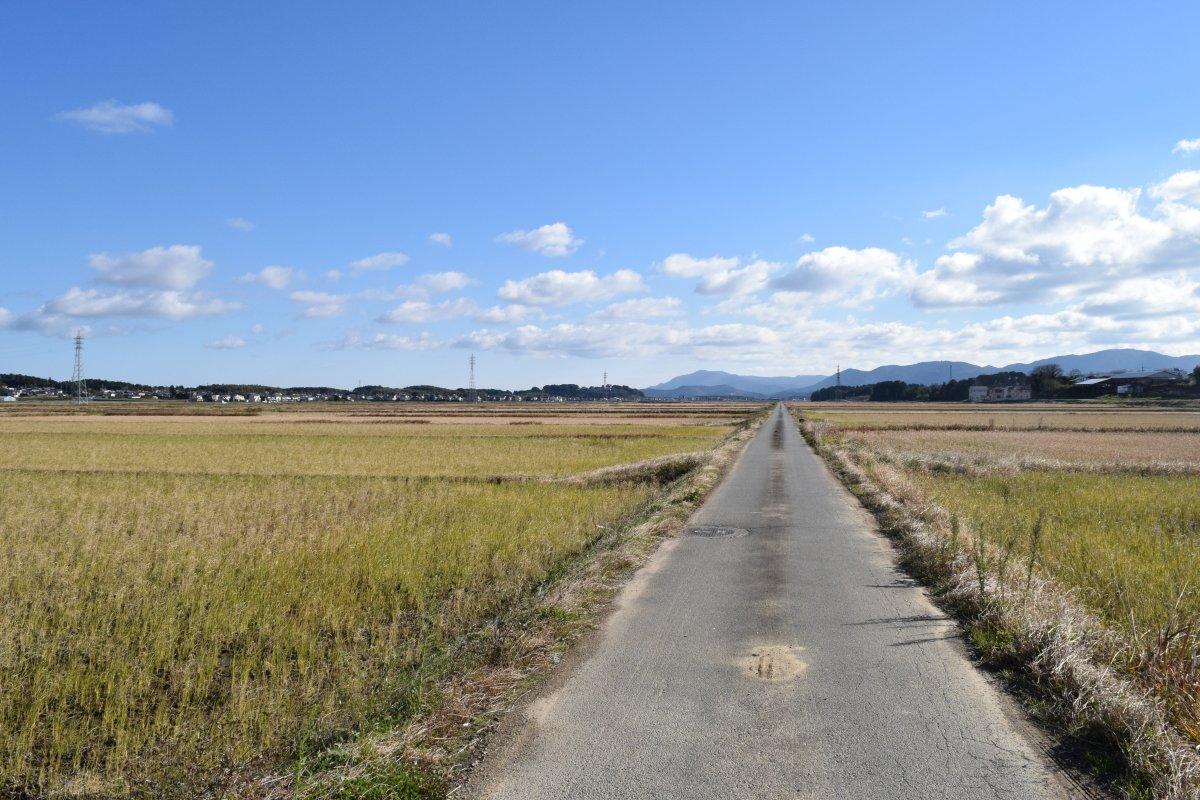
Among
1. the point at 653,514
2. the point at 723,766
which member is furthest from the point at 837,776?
the point at 653,514

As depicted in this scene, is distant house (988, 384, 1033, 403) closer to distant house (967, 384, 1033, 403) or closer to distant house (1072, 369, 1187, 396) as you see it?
distant house (967, 384, 1033, 403)

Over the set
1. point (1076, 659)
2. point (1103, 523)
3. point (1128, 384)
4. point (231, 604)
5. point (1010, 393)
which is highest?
point (1128, 384)

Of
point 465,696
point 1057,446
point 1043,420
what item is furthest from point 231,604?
point 1043,420

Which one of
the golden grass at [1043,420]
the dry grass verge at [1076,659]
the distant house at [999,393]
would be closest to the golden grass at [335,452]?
the dry grass verge at [1076,659]

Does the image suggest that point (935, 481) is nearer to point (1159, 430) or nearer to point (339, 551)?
point (339, 551)

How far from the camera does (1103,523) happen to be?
1281 centimetres

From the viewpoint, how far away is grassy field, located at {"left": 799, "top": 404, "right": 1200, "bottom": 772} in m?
5.50

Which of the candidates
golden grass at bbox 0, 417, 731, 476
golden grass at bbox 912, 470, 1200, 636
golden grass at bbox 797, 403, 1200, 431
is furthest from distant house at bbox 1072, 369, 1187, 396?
golden grass at bbox 912, 470, 1200, 636

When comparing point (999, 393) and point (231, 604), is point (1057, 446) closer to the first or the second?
point (231, 604)

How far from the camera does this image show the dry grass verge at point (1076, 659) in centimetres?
402

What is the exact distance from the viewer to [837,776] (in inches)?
156

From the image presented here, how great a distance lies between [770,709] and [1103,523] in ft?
37.6

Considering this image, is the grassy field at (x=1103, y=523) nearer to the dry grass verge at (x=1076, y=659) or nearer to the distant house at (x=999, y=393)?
the dry grass verge at (x=1076, y=659)

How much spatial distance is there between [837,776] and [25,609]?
938cm
